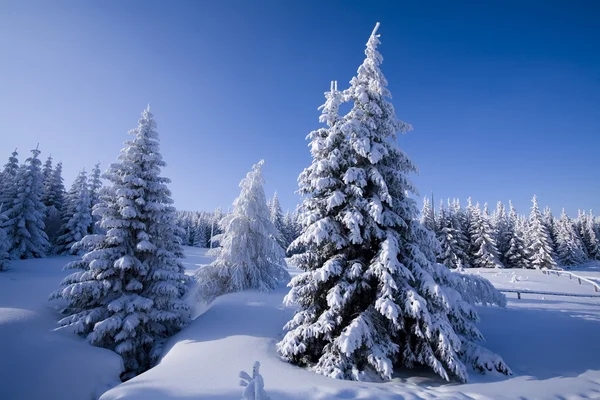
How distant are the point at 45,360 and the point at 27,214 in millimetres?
26781

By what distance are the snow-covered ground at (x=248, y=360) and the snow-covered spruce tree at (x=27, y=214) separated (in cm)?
1797

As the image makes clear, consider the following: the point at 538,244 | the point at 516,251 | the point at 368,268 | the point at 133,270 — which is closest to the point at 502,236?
the point at 516,251

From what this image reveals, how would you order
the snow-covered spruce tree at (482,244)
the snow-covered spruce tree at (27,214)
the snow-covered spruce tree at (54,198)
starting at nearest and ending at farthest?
the snow-covered spruce tree at (27,214) → the snow-covered spruce tree at (54,198) → the snow-covered spruce tree at (482,244)

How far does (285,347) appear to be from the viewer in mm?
9000

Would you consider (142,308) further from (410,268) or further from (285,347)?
(410,268)

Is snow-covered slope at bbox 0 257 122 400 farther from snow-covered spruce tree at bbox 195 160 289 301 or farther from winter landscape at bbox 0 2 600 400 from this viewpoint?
snow-covered spruce tree at bbox 195 160 289 301

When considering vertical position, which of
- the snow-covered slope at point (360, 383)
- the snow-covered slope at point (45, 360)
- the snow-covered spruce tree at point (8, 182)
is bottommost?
the snow-covered slope at point (45, 360)

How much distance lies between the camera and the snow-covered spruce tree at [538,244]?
144 ft

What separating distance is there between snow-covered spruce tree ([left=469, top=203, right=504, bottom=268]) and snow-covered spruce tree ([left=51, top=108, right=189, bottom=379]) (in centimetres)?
4590

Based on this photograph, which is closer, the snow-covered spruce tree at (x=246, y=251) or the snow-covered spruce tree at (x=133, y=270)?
the snow-covered spruce tree at (x=133, y=270)

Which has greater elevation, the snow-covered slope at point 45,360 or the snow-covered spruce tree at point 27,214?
the snow-covered spruce tree at point 27,214

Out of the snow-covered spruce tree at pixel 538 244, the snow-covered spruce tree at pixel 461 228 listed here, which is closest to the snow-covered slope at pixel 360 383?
the snow-covered spruce tree at pixel 461 228

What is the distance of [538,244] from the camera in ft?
147

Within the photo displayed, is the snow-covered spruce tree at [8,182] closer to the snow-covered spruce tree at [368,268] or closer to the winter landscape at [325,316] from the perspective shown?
the winter landscape at [325,316]
